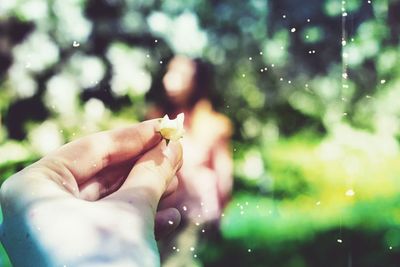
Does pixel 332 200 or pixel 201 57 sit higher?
pixel 201 57

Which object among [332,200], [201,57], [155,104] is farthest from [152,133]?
[332,200]

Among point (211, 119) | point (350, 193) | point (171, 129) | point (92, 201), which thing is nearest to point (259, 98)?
point (211, 119)

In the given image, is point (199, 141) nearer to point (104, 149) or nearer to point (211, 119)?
point (211, 119)

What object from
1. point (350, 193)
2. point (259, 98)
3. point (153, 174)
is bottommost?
point (350, 193)

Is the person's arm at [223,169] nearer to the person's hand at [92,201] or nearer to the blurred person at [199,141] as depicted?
the blurred person at [199,141]

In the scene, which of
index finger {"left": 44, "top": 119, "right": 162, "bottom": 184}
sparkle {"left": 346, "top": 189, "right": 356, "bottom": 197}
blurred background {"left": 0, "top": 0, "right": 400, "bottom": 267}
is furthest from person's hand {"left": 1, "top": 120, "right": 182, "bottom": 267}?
sparkle {"left": 346, "top": 189, "right": 356, "bottom": 197}

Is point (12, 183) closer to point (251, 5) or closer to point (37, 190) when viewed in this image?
point (37, 190)

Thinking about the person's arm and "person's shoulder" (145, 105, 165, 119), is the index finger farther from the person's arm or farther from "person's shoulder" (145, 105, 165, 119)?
the person's arm
